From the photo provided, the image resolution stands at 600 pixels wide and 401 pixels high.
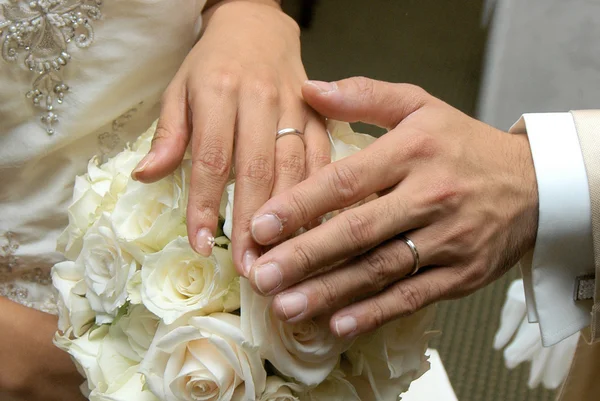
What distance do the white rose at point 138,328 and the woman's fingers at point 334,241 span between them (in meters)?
0.12

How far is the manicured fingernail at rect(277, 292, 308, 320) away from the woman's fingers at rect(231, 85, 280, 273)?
0.05 meters

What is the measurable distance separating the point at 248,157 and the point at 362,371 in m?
0.24

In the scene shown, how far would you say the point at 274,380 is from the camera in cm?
57

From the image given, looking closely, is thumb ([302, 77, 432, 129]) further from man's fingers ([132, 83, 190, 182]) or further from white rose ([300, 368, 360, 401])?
white rose ([300, 368, 360, 401])

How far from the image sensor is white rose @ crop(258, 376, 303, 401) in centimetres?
56

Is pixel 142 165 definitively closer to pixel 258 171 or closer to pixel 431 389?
pixel 258 171

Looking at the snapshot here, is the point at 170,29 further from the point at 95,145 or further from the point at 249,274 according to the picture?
the point at 249,274

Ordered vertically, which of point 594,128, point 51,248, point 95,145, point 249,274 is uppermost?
point 594,128

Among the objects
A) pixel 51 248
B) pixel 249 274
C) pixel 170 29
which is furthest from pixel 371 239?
pixel 51 248

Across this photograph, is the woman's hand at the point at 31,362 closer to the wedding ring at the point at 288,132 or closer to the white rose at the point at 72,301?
the white rose at the point at 72,301

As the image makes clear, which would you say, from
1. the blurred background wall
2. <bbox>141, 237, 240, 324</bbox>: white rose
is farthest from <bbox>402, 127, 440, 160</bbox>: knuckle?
the blurred background wall

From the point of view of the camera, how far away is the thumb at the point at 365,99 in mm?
659

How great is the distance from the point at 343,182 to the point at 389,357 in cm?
17

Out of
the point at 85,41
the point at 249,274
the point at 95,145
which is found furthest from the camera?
the point at 95,145
